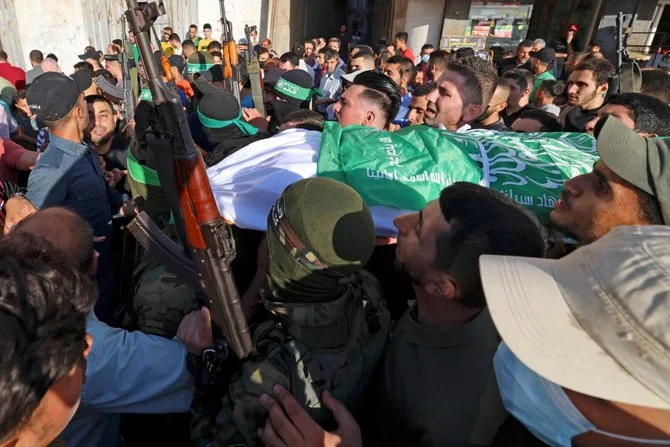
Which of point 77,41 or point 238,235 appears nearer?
point 238,235

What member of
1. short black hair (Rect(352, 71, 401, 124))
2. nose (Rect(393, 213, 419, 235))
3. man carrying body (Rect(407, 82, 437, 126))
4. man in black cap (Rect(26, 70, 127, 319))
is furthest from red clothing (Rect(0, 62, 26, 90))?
nose (Rect(393, 213, 419, 235))

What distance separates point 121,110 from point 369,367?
5.79m

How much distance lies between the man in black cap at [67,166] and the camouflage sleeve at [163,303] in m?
0.95

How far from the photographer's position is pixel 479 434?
1.21 m

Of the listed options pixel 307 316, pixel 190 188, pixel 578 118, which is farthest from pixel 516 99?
pixel 307 316

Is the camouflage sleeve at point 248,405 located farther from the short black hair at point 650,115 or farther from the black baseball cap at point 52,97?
the short black hair at point 650,115

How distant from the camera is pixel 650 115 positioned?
7.98 ft

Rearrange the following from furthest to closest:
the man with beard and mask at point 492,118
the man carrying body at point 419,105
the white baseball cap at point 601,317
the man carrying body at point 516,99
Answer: the man carrying body at point 516,99, the man carrying body at point 419,105, the man with beard and mask at point 492,118, the white baseball cap at point 601,317

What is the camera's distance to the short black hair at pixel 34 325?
26.9 inches

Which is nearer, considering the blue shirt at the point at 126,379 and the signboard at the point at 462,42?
the blue shirt at the point at 126,379

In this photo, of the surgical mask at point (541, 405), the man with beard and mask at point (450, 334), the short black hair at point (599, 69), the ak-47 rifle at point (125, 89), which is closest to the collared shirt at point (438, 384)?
the man with beard and mask at point (450, 334)

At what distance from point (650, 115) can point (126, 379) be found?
9.83ft

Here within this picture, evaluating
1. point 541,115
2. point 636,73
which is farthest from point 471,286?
point 636,73

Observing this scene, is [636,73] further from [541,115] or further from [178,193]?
[178,193]
